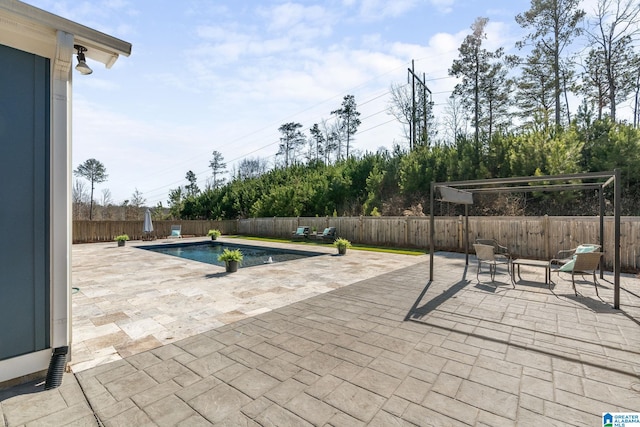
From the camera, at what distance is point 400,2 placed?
318 inches

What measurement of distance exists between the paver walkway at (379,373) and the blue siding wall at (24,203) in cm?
56

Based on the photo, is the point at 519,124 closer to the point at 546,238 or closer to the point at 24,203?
the point at 546,238

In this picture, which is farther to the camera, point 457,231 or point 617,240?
point 457,231

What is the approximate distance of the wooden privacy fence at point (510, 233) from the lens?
745 centimetres

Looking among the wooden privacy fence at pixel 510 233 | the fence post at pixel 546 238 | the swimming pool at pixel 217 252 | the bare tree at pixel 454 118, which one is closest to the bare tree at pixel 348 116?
the bare tree at pixel 454 118

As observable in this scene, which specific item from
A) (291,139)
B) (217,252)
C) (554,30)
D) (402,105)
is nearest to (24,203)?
(217,252)

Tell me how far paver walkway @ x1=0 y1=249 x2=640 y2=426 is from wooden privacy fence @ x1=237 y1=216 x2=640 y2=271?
465cm

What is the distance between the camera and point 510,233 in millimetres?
9633

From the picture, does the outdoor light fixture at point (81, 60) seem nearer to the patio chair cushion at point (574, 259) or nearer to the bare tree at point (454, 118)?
the patio chair cushion at point (574, 259)

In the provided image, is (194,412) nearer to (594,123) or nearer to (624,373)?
(624,373)

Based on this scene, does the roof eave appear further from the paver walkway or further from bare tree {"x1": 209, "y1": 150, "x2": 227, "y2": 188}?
bare tree {"x1": 209, "y1": 150, "x2": 227, "y2": 188}

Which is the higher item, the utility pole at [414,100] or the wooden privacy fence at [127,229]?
the utility pole at [414,100]

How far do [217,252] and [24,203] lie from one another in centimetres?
1160

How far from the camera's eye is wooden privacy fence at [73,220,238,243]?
14.9 metres
